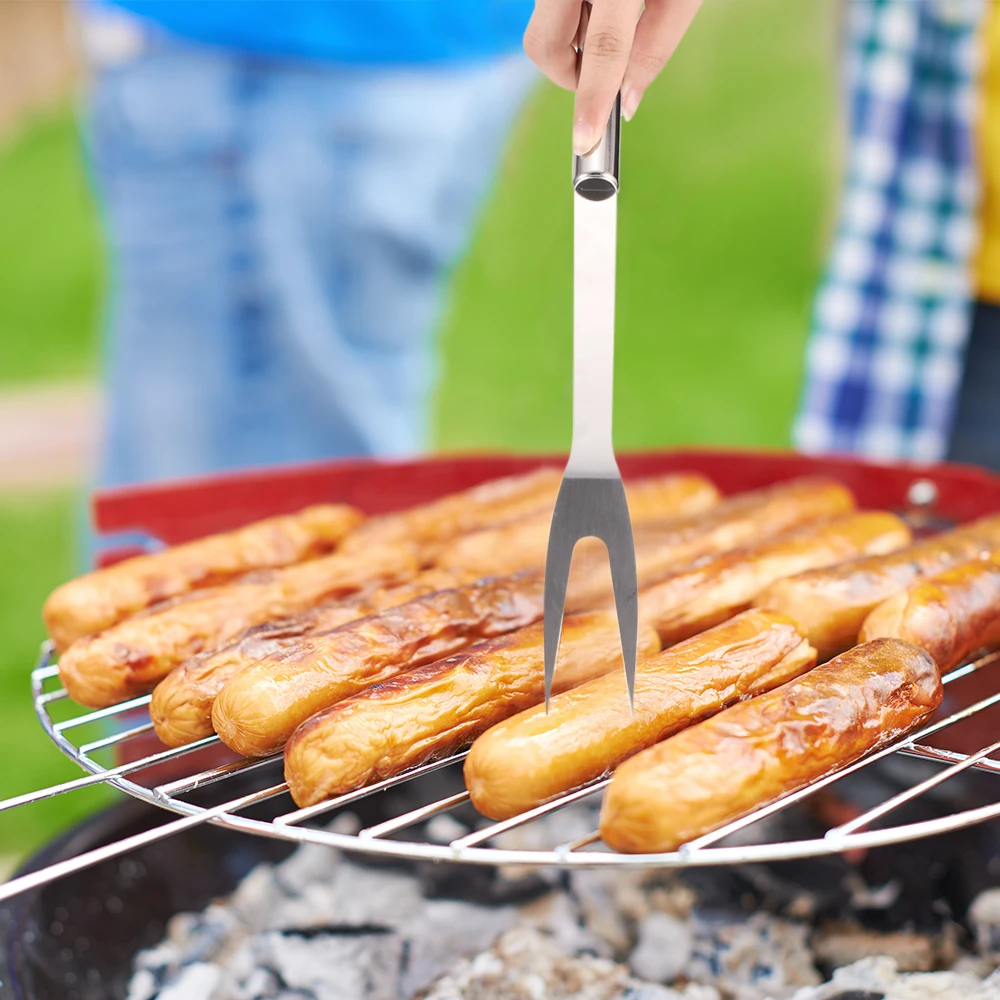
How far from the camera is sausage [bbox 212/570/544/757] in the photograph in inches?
82.4

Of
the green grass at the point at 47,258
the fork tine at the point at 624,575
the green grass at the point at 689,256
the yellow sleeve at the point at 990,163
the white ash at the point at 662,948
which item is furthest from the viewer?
the green grass at the point at 47,258

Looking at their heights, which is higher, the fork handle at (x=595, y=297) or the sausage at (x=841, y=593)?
the fork handle at (x=595, y=297)

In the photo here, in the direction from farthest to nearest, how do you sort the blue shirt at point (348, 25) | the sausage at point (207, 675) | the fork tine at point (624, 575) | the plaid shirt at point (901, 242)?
the blue shirt at point (348, 25)
the plaid shirt at point (901, 242)
the sausage at point (207, 675)
the fork tine at point (624, 575)

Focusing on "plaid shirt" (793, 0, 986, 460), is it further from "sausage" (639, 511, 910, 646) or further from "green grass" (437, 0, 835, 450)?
"sausage" (639, 511, 910, 646)

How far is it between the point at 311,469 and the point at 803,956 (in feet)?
6.85

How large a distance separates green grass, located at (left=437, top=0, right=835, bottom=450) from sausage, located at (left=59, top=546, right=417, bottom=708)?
802 millimetres

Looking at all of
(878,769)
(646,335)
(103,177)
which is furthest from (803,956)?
(103,177)

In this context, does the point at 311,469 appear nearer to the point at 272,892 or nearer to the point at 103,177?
the point at 272,892

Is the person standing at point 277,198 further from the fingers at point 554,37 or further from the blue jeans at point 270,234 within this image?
the fingers at point 554,37

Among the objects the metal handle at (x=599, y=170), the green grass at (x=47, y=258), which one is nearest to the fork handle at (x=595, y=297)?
the metal handle at (x=599, y=170)

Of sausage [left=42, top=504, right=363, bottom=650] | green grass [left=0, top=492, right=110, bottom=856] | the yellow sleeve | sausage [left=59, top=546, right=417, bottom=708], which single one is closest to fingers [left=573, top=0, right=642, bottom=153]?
sausage [left=59, top=546, right=417, bottom=708]

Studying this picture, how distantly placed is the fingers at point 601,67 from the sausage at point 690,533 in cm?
124

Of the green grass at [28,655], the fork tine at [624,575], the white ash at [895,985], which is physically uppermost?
the fork tine at [624,575]

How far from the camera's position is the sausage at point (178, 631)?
2.39 meters
